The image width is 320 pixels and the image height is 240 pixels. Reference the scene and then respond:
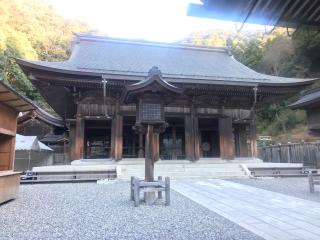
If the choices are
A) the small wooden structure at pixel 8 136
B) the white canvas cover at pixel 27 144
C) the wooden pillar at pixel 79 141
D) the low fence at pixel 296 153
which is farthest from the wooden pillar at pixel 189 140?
the white canvas cover at pixel 27 144

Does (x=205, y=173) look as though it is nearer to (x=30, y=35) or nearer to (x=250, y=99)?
(x=250, y=99)

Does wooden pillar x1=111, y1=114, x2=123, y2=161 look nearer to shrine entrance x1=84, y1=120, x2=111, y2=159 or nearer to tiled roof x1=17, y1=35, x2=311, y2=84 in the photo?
tiled roof x1=17, y1=35, x2=311, y2=84

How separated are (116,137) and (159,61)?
253 inches

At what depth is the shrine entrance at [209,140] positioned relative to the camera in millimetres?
17428

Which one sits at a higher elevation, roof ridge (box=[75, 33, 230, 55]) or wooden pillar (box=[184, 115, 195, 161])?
roof ridge (box=[75, 33, 230, 55])

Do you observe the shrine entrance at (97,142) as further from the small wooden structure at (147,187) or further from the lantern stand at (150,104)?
the small wooden structure at (147,187)

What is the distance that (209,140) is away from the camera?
1817cm

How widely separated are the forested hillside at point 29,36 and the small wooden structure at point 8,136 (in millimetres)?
25171

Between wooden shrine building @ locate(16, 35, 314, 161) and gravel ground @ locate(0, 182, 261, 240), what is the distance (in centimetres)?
581

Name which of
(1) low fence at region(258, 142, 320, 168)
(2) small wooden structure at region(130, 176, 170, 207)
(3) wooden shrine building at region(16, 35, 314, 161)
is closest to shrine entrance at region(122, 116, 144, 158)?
(3) wooden shrine building at region(16, 35, 314, 161)

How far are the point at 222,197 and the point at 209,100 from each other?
27.4ft

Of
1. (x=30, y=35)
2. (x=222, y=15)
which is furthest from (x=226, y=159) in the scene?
(x=30, y=35)

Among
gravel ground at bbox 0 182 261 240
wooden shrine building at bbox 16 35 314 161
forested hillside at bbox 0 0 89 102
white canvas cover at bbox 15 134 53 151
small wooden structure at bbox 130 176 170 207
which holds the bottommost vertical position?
gravel ground at bbox 0 182 261 240

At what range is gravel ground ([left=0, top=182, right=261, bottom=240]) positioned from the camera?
380 cm
